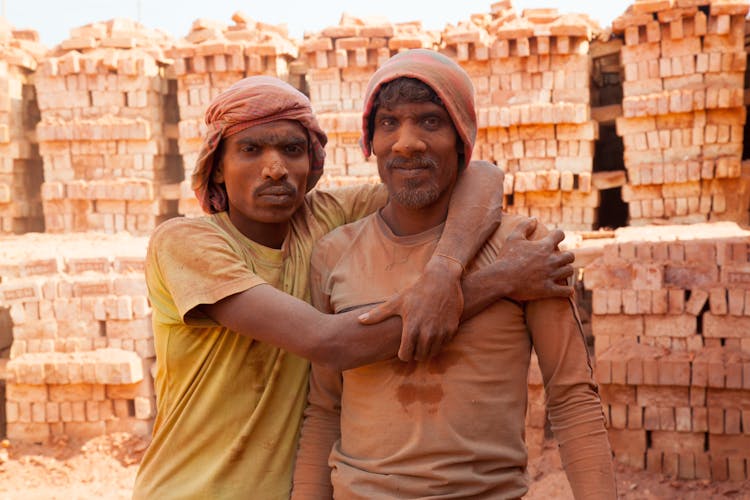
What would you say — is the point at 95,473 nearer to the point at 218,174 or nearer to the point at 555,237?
the point at 218,174

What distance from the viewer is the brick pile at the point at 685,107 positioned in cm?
951

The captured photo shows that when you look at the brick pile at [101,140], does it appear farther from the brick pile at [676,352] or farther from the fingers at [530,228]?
the fingers at [530,228]

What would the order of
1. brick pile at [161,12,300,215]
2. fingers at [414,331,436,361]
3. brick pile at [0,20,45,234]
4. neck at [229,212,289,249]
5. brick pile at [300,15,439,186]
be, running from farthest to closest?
brick pile at [0,20,45,234], brick pile at [161,12,300,215], brick pile at [300,15,439,186], neck at [229,212,289,249], fingers at [414,331,436,361]

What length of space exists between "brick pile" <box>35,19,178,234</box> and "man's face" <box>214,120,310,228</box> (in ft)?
31.8

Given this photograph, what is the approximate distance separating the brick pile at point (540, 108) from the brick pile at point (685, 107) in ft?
2.10

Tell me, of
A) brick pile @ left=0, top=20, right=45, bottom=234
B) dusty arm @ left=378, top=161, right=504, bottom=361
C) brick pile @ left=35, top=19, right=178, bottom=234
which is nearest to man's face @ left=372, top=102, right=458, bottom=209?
dusty arm @ left=378, top=161, right=504, bottom=361

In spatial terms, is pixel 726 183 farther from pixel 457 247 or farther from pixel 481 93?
pixel 457 247

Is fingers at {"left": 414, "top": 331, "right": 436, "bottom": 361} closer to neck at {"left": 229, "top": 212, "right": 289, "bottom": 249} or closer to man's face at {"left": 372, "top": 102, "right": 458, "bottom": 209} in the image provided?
man's face at {"left": 372, "top": 102, "right": 458, "bottom": 209}

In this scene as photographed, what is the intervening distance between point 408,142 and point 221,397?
1.03 m

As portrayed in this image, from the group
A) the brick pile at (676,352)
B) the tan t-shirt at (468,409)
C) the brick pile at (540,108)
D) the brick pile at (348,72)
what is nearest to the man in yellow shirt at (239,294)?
the tan t-shirt at (468,409)

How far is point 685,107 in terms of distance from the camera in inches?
378

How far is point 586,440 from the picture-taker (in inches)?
80.7

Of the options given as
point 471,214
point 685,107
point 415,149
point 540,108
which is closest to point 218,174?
point 415,149

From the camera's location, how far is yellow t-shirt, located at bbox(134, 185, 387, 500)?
233cm
